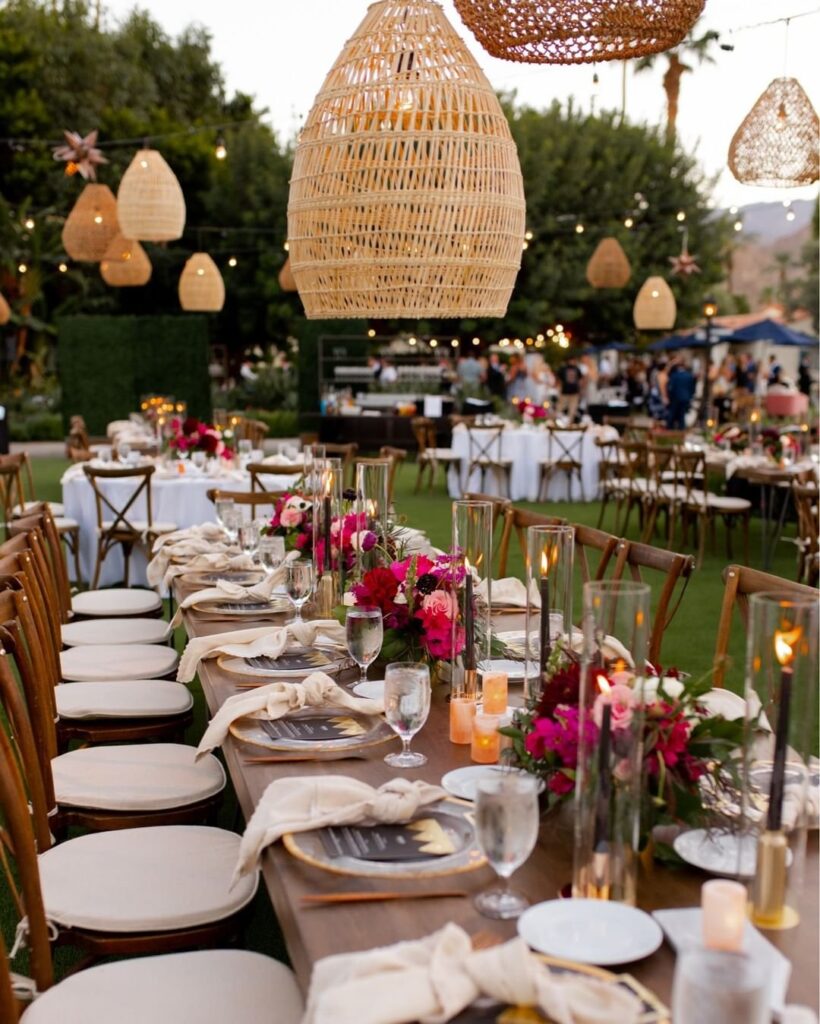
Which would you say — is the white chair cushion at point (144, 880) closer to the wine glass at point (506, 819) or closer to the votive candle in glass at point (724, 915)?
the wine glass at point (506, 819)

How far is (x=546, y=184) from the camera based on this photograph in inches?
901

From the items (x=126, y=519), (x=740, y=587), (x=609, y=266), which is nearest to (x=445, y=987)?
(x=740, y=587)

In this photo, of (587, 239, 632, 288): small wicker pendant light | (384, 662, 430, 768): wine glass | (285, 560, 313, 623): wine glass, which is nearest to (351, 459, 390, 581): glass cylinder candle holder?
(285, 560, 313, 623): wine glass

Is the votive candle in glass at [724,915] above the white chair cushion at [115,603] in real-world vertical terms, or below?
above

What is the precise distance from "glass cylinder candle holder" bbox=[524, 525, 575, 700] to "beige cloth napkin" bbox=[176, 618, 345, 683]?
77 cm

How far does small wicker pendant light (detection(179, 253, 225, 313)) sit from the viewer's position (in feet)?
47.6

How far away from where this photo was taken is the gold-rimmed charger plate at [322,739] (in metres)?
2.17

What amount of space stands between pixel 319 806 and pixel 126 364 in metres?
17.5

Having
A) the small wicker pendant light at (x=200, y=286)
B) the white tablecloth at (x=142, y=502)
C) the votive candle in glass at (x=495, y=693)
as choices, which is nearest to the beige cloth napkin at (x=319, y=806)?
the votive candle in glass at (x=495, y=693)

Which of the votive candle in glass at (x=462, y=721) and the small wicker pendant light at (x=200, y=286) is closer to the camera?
the votive candle in glass at (x=462, y=721)

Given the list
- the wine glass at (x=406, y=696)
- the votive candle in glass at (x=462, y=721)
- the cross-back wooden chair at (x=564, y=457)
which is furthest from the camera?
the cross-back wooden chair at (x=564, y=457)

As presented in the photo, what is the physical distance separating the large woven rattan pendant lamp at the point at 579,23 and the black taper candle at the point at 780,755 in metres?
1.77

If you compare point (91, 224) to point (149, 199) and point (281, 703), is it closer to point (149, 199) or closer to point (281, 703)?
point (149, 199)

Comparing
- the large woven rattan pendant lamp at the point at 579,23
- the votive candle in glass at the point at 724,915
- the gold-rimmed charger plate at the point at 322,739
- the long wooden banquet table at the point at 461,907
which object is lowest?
the gold-rimmed charger plate at the point at 322,739
